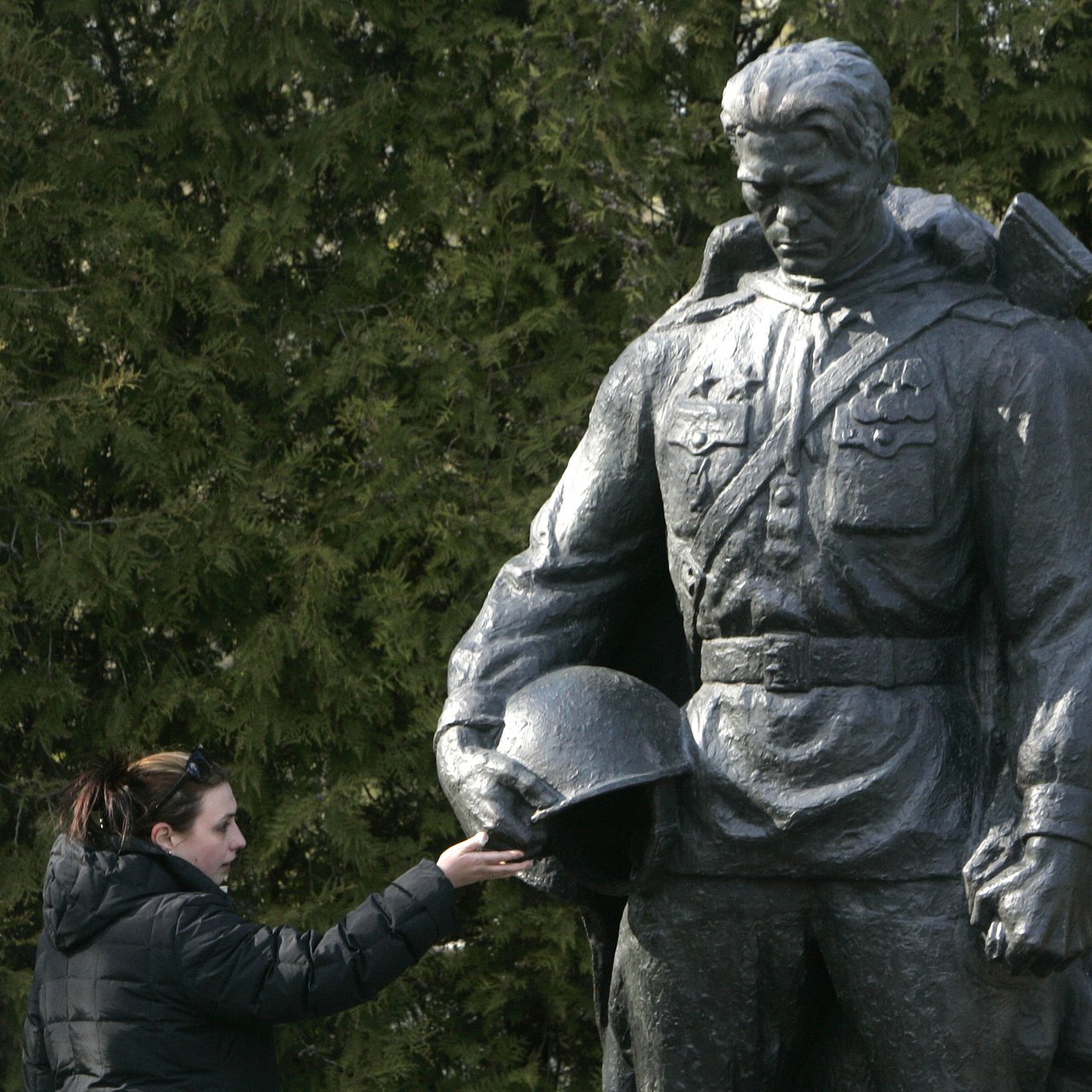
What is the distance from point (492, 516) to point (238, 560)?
0.77m

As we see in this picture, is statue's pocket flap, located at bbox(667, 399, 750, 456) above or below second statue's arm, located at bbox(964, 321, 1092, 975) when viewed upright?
above

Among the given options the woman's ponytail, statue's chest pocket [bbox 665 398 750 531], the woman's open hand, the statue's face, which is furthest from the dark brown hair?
the statue's face

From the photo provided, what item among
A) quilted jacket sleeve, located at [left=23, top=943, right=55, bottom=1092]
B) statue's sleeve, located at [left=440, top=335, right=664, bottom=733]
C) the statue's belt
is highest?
statue's sleeve, located at [left=440, top=335, right=664, bottom=733]

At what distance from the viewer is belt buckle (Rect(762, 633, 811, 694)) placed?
2.83 metres

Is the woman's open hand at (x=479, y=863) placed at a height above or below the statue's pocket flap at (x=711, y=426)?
below

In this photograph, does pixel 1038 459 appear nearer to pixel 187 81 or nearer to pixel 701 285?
pixel 701 285

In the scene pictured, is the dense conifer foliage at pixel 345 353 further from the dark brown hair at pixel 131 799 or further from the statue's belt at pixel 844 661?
the statue's belt at pixel 844 661

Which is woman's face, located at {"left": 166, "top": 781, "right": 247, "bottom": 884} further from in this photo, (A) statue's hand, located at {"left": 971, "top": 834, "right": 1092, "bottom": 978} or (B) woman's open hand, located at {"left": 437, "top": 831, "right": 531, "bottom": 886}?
(A) statue's hand, located at {"left": 971, "top": 834, "right": 1092, "bottom": 978}

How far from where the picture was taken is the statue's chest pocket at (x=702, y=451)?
2.87 meters

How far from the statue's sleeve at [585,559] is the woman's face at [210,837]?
0.64 m

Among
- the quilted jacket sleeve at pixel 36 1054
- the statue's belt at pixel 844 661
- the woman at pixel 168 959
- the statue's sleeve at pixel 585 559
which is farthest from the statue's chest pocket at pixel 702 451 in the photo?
the quilted jacket sleeve at pixel 36 1054

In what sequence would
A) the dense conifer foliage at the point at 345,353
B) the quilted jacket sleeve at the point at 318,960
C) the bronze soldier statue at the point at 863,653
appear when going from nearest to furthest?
the bronze soldier statue at the point at 863,653, the quilted jacket sleeve at the point at 318,960, the dense conifer foliage at the point at 345,353

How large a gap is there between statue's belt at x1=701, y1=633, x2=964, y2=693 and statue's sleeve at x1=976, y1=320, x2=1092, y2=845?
116 mm

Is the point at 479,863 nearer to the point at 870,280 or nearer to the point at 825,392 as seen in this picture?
the point at 825,392
